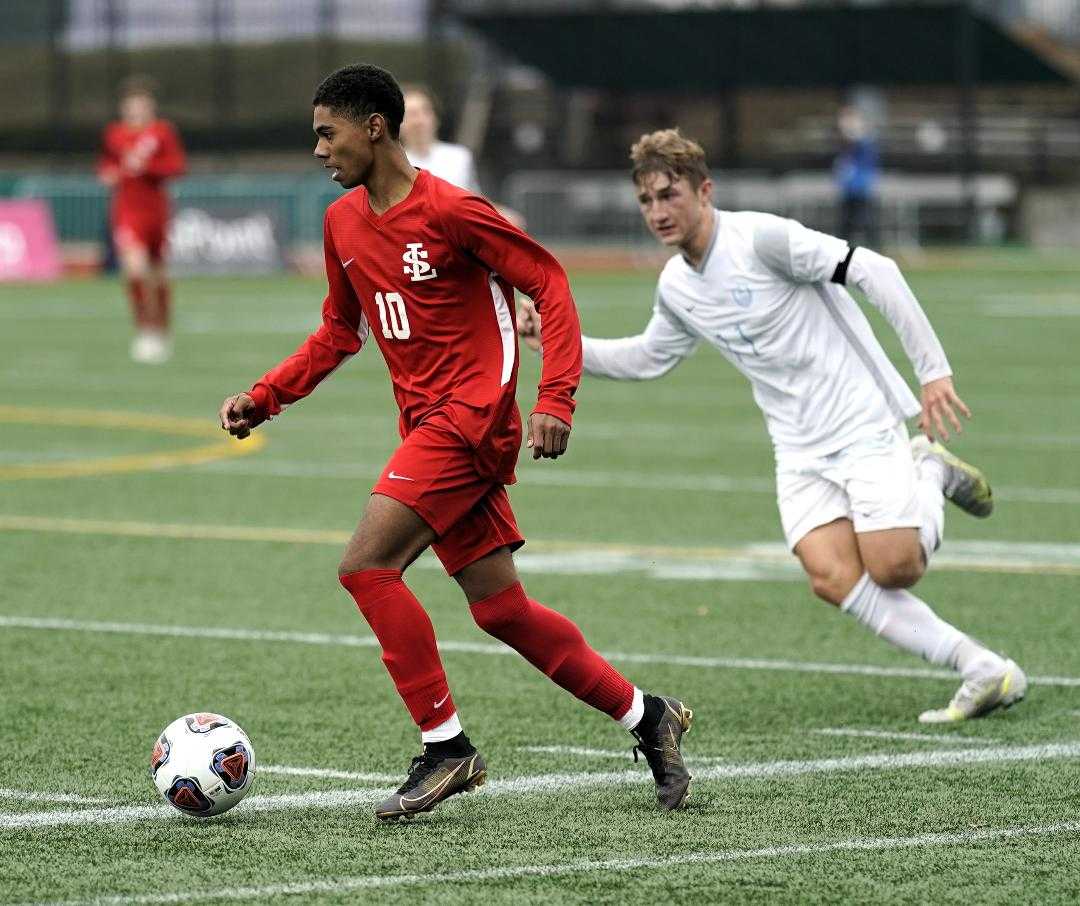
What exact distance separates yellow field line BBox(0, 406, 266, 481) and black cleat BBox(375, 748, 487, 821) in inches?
338

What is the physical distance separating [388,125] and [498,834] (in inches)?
Result: 73.7

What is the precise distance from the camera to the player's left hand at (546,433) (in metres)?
5.80

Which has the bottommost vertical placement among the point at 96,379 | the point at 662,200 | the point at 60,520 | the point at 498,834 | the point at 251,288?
the point at 251,288

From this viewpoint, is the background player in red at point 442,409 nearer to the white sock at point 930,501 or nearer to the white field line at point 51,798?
the white field line at point 51,798

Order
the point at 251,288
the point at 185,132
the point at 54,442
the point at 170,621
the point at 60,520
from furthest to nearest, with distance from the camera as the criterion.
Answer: the point at 185,132 → the point at 251,288 → the point at 54,442 → the point at 60,520 → the point at 170,621

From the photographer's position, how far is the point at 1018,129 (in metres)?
43.1

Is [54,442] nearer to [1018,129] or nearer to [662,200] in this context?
[662,200]

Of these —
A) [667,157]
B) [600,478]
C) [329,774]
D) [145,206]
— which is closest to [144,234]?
[145,206]

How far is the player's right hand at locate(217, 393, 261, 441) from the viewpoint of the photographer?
633 cm

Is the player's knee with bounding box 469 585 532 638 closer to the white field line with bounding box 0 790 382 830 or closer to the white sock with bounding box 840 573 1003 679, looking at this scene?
the white field line with bounding box 0 790 382 830

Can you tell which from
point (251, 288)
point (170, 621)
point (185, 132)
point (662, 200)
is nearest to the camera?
point (662, 200)

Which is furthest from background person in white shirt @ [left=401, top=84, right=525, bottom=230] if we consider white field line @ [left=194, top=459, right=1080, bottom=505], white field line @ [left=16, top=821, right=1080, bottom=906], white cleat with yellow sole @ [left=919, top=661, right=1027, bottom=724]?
white field line @ [left=16, top=821, right=1080, bottom=906]

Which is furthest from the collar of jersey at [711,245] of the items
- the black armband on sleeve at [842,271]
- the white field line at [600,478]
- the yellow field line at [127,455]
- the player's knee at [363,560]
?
the yellow field line at [127,455]

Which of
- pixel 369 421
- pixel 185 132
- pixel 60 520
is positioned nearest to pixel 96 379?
pixel 369 421
